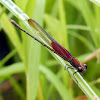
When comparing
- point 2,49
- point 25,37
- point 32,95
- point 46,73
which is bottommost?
point 32,95

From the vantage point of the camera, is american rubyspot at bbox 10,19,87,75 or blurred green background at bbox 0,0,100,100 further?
blurred green background at bbox 0,0,100,100

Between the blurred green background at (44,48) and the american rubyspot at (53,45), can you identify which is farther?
the blurred green background at (44,48)

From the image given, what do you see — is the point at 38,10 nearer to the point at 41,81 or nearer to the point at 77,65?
the point at 77,65

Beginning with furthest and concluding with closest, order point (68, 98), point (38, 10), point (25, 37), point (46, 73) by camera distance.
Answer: point (46, 73) < point (68, 98) < point (38, 10) < point (25, 37)

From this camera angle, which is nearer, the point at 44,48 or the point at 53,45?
the point at 53,45

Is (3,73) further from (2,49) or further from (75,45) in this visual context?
(75,45)

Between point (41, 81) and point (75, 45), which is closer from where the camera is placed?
point (41, 81)

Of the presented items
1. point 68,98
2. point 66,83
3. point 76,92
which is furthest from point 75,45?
point 68,98

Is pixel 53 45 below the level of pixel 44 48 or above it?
below

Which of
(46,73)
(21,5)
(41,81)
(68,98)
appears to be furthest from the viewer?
(41,81)

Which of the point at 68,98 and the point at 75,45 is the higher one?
the point at 75,45
